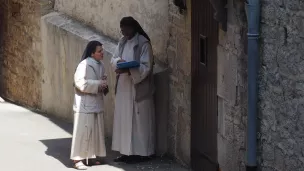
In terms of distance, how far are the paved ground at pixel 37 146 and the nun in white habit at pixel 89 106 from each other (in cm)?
20

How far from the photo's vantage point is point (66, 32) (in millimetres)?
13766

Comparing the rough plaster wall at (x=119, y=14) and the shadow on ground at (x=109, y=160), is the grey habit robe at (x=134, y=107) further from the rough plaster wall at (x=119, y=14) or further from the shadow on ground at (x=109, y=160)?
the rough plaster wall at (x=119, y=14)

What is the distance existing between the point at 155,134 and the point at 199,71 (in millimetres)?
1486

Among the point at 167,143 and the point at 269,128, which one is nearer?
the point at 269,128

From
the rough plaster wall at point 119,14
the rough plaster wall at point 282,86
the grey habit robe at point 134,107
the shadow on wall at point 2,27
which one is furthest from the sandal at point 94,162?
the shadow on wall at point 2,27

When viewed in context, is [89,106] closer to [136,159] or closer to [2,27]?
[136,159]

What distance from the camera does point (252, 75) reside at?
798cm

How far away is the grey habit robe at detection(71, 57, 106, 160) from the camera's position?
10.5m

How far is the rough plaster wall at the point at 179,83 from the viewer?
10359 millimetres

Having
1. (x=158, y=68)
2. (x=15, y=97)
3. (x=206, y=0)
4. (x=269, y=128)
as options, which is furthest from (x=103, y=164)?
(x=15, y=97)

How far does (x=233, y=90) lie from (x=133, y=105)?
2433 mm

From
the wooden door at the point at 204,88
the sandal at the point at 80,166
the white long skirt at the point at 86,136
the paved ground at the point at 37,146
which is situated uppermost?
the wooden door at the point at 204,88

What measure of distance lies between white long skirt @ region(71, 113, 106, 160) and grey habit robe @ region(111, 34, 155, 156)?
319mm

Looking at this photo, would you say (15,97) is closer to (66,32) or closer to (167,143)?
(66,32)
